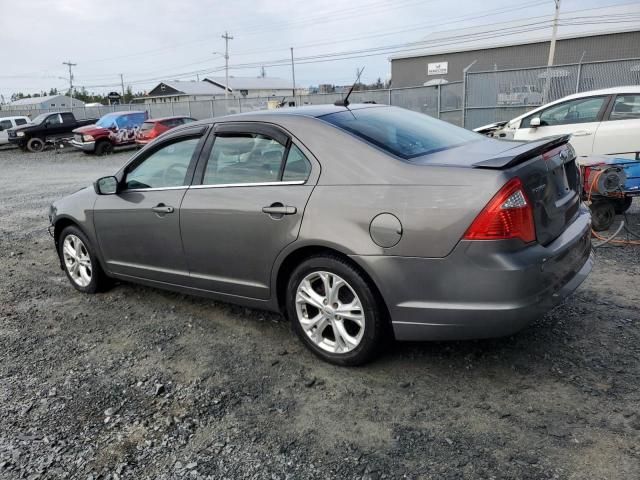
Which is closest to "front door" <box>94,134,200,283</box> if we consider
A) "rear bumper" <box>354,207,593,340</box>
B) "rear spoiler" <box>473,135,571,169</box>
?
"rear bumper" <box>354,207,593,340</box>

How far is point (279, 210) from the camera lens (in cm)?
328

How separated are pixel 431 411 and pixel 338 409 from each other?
505 millimetres

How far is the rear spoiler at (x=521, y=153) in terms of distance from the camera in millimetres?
2730

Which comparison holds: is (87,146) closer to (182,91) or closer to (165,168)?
(165,168)

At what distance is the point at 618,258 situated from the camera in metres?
4.99

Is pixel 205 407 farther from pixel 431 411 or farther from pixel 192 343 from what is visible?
pixel 431 411

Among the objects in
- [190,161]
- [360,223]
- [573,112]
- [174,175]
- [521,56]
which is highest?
[521,56]

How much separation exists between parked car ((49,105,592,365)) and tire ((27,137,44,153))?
2463cm

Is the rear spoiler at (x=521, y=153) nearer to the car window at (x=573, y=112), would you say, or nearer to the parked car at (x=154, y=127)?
the car window at (x=573, y=112)

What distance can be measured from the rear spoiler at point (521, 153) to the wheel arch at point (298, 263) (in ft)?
2.87

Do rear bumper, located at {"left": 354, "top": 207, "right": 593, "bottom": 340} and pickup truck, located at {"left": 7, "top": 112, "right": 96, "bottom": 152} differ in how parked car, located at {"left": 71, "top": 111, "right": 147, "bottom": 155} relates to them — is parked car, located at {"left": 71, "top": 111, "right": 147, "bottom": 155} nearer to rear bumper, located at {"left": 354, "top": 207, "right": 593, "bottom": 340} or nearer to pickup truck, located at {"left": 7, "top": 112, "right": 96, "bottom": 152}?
pickup truck, located at {"left": 7, "top": 112, "right": 96, "bottom": 152}

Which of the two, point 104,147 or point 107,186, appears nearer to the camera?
point 107,186

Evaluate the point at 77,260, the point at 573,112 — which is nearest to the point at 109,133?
the point at 77,260

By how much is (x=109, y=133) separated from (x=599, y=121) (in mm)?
19530
